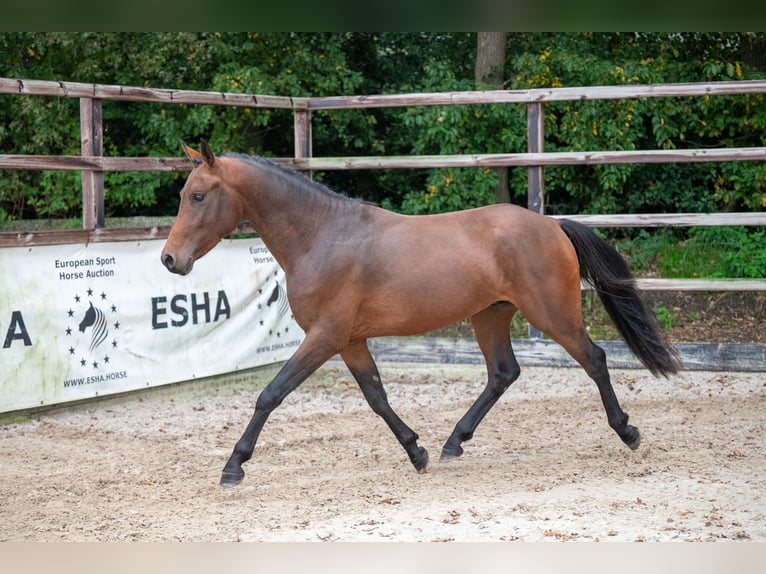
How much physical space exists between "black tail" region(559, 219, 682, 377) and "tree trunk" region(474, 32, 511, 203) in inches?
226

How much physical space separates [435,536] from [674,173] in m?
8.70

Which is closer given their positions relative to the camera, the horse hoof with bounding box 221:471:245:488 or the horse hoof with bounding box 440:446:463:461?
the horse hoof with bounding box 221:471:245:488

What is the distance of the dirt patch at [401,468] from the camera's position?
378cm

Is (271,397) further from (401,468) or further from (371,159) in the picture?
(371,159)

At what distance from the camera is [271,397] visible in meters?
4.51

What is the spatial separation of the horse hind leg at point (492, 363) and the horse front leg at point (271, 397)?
1002mm

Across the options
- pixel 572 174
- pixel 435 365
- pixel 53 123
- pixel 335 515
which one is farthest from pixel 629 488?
pixel 53 123

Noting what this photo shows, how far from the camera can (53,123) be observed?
36.9 feet

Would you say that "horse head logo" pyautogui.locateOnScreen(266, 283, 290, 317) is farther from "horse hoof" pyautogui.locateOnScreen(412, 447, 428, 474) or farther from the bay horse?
"horse hoof" pyautogui.locateOnScreen(412, 447, 428, 474)

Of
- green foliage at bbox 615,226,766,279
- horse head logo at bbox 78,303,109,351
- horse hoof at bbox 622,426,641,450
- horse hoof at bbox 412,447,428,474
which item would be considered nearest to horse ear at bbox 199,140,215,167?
horse hoof at bbox 412,447,428,474

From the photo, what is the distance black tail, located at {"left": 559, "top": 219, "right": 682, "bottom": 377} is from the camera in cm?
507

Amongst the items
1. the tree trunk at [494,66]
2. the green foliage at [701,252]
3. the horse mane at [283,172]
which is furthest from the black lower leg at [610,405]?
the tree trunk at [494,66]

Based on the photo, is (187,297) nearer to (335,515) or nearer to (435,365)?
(435,365)

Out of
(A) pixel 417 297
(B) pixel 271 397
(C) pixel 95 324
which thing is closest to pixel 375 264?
(A) pixel 417 297
